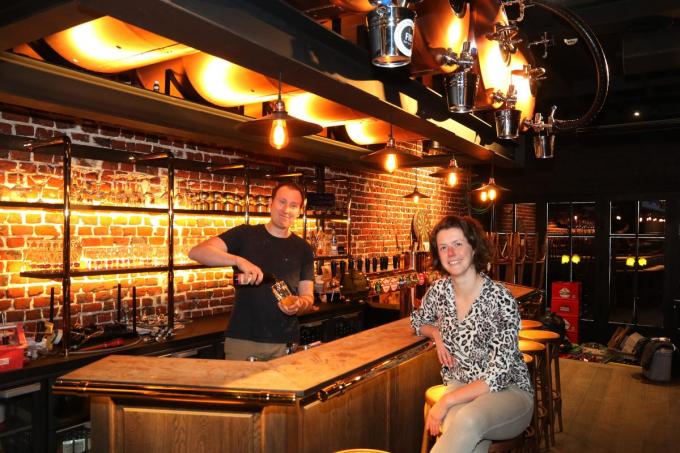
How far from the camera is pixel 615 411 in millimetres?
5344

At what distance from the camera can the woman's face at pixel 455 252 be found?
2.70 metres

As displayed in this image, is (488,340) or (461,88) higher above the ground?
(461,88)

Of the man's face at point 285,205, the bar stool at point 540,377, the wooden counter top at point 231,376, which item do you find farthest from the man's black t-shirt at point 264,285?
the bar stool at point 540,377

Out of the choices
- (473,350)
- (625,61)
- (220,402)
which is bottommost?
(220,402)

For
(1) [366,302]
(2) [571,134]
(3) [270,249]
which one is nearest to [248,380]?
(3) [270,249]

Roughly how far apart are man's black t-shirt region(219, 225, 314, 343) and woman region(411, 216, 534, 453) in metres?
1.01

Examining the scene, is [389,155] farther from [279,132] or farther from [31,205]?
[31,205]

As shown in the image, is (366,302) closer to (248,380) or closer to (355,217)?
(355,217)

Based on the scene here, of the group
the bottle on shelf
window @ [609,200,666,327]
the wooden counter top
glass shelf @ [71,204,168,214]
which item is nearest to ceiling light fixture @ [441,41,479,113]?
the wooden counter top

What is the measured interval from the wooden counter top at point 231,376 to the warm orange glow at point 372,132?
10.7 feet

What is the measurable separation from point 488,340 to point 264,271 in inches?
59.9

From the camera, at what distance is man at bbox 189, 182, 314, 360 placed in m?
3.38

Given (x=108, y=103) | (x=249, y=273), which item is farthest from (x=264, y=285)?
(x=108, y=103)

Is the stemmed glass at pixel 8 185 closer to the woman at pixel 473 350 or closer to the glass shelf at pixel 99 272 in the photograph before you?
the glass shelf at pixel 99 272
